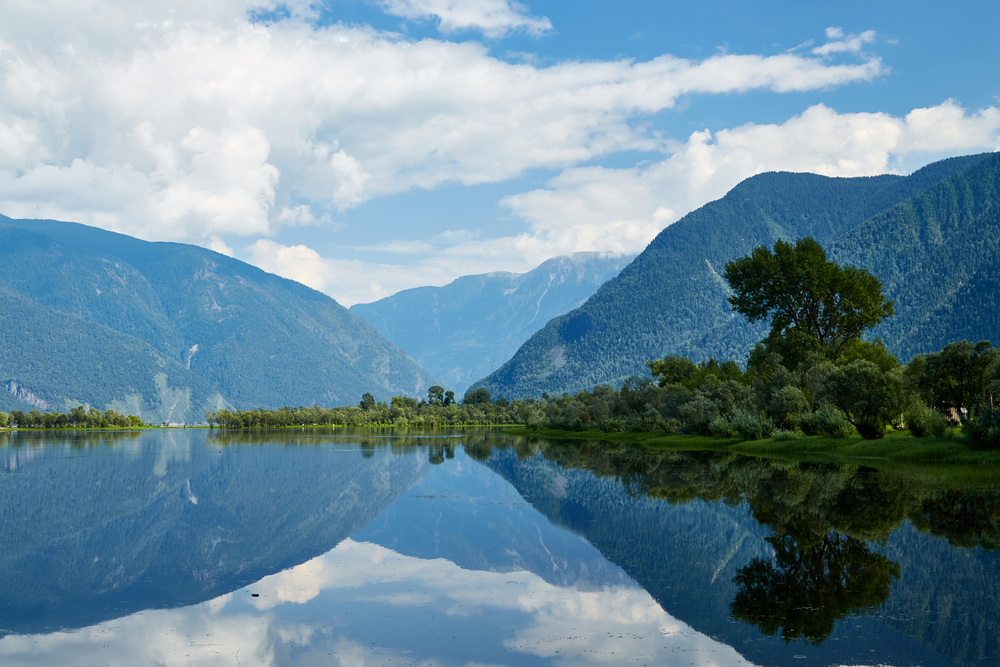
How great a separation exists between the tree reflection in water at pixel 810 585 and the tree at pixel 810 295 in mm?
58085

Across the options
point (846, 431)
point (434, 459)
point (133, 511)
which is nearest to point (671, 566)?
point (133, 511)

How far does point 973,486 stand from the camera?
34938 millimetres

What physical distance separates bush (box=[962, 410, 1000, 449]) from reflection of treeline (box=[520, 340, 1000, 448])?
0.05 m

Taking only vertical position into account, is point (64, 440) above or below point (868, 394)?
below

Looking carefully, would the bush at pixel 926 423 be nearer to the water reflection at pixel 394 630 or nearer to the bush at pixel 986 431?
the bush at pixel 986 431

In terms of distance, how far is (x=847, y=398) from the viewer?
58.4 metres

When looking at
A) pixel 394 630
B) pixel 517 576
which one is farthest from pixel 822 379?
pixel 394 630

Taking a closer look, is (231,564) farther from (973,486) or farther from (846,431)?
(846,431)

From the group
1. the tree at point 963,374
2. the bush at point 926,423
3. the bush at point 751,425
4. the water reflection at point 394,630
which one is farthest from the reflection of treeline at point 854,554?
the bush at point 751,425

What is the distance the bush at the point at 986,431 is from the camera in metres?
42.0

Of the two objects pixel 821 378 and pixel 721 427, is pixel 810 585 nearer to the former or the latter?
pixel 821 378

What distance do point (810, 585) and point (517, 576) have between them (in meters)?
7.65

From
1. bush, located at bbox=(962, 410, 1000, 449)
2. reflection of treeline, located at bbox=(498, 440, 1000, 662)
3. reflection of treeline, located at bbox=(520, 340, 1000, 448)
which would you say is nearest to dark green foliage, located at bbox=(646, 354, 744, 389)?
reflection of treeline, located at bbox=(520, 340, 1000, 448)

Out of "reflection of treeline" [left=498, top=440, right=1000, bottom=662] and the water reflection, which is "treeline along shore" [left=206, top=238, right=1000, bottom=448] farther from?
the water reflection
